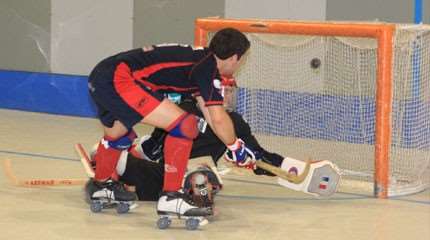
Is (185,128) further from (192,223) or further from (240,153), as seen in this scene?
(192,223)

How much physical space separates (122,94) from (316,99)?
6.55ft

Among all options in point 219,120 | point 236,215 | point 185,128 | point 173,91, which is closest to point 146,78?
point 173,91

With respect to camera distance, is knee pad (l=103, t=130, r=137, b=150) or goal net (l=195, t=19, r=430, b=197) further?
goal net (l=195, t=19, r=430, b=197)

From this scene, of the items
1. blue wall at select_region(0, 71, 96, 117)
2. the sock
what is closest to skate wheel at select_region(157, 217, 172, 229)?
the sock

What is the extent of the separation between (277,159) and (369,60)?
1.28m

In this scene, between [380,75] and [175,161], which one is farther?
[380,75]

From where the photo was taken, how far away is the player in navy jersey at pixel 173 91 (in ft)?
13.8

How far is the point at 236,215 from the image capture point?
4535mm

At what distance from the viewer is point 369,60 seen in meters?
5.93

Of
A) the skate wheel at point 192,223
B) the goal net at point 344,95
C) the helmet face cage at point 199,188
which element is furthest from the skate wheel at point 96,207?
the goal net at point 344,95

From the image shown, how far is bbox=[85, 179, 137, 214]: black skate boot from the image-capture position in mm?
4516

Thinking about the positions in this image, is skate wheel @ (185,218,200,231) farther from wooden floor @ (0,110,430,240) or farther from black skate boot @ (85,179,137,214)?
black skate boot @ (85,179,137,214)

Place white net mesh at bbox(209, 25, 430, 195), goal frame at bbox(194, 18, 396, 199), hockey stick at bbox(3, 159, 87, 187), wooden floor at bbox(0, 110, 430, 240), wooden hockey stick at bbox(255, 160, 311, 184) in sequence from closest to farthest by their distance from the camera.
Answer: wooden floor at bbox(0, 110, 430, 240)
wooden hockey stick at bbox(255, 160, 311, 184)
goal frame at bbox(194, 18, 396, 199)
hockey stick at bbox(3, 159, 87, 187)
white net mesh at bbox(209, 25, 430, 195)

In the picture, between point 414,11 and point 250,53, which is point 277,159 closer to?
point 250,53
